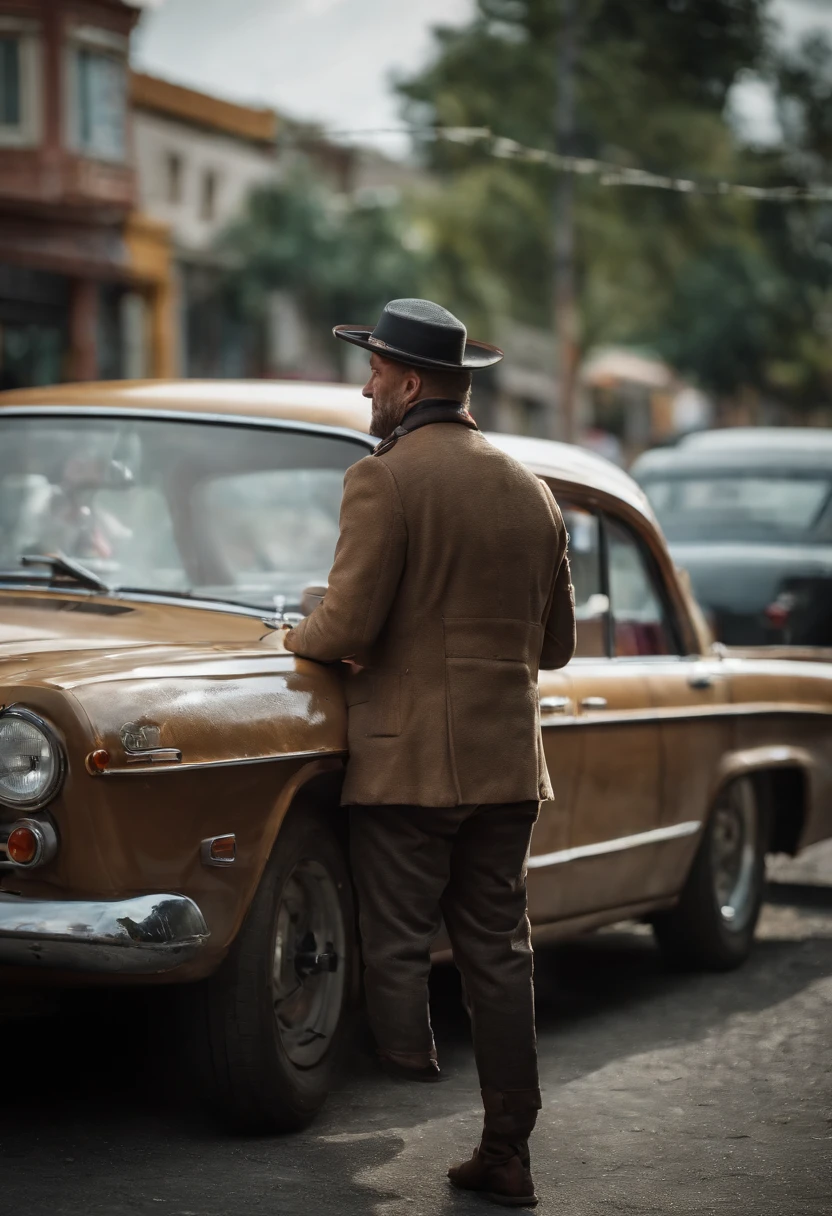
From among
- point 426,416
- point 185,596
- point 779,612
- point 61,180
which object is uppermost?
point 61,180

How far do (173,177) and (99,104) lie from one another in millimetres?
9489

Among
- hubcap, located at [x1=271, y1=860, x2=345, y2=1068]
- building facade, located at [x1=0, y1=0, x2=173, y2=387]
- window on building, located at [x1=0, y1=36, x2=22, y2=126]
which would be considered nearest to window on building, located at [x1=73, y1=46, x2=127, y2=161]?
building facade, located at [x1=0, y1=0, x2=173, y2=387]

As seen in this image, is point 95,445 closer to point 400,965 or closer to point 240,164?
point 400,965

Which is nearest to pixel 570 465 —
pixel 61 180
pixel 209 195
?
pixel 61 180

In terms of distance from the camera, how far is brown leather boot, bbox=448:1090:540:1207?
4.43 meters

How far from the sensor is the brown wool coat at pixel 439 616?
173 inches

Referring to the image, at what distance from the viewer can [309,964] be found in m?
4.91

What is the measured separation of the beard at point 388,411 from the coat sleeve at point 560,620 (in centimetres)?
37

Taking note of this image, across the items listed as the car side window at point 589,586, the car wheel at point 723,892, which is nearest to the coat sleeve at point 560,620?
the car side window at point 589,586

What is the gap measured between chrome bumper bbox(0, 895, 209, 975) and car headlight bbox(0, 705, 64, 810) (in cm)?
21

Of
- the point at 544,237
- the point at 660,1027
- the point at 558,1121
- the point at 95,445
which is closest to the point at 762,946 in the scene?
the point at 660,1027

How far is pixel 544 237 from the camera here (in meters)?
42.1

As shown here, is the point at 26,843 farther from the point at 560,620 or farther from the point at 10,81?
the point at 10,81

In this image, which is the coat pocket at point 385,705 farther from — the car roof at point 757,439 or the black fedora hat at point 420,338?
the car roof at point 757,439
